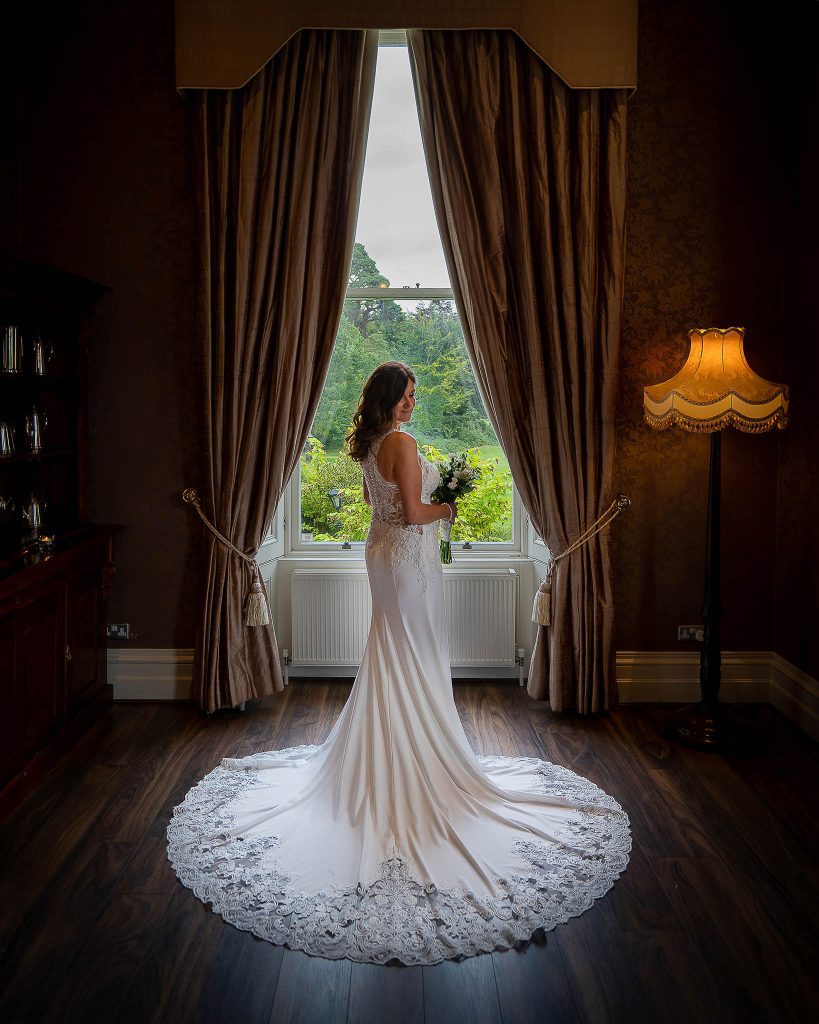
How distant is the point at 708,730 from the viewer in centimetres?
423

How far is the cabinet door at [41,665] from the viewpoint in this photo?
368cm

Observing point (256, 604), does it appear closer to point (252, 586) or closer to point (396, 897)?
point (252, 586)

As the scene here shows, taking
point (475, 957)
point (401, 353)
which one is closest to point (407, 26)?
point (401, 353)

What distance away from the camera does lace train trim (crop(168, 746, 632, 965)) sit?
260cm

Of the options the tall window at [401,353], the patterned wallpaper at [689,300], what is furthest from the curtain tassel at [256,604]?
the patterned wallpaper at [689,300]

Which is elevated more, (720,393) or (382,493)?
(720,393)

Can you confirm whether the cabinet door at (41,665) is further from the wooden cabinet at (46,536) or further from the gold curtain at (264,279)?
the gold curtain at (264,279)

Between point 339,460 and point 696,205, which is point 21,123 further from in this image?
point 696,205

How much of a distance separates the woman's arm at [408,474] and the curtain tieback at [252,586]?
1.46m

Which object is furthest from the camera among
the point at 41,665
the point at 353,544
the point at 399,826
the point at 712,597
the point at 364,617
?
the point at 353,544

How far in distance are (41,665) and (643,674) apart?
300cm

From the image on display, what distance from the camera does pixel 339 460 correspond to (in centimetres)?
510

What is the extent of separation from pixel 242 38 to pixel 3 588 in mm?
2863

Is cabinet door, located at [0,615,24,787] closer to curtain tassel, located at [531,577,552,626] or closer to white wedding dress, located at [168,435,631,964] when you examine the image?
white wedding dress, located at [168,435,631,964]
